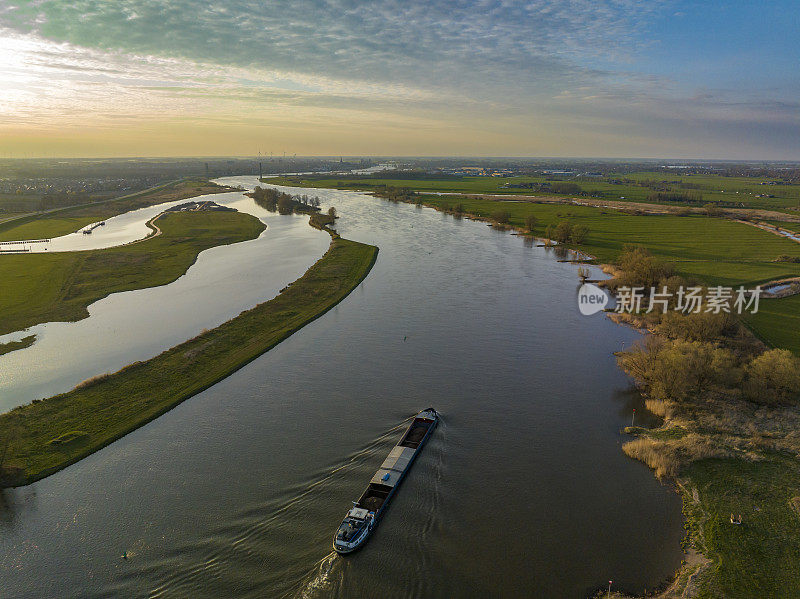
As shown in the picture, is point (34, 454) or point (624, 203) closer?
point (34, 454)

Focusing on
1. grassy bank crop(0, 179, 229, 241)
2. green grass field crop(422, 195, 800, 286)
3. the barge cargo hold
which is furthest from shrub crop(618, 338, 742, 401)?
grassy bank crop(0, 179, 229, 241)

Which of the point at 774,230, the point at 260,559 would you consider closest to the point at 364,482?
the point at 260,559

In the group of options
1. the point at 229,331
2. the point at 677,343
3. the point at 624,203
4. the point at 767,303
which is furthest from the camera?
the point at 624,203

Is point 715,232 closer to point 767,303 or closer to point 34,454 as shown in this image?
point 767,303

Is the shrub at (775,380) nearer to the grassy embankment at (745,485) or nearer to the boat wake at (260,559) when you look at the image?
the grassy embankment at (745,485)

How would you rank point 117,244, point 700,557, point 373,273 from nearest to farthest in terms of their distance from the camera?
point 700,557
point 373,273
point 117,244

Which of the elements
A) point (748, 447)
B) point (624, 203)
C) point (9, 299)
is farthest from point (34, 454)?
point (624, 203)

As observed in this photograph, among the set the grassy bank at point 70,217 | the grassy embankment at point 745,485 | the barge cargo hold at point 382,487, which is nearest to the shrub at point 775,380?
the grassy embankment at point 745,485
